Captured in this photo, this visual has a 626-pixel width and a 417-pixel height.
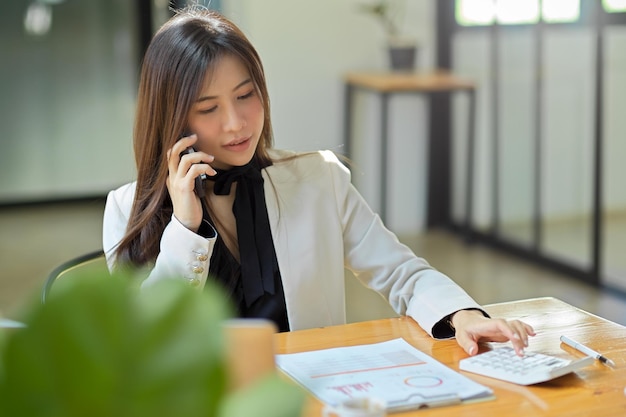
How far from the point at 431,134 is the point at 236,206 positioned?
3.59 metres

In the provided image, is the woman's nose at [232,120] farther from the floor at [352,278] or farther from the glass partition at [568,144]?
the glass partition at [568,144]

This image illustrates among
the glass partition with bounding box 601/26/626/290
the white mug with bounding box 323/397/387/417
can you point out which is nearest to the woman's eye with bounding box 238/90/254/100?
the white mug with bounding box 323/397/387/417

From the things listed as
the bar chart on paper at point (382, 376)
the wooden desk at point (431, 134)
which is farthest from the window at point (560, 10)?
the bar chart on paper at point (382, 376)

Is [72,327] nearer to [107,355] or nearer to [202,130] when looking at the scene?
[107,355]

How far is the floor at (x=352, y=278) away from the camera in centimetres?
409

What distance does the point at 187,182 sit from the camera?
Result: 1.79 m

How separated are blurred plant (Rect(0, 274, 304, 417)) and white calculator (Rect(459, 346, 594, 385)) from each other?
911mm

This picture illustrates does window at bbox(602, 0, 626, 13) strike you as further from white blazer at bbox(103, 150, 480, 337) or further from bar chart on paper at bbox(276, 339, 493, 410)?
bar chart on paper at bbox(276, 339, 493, 410)

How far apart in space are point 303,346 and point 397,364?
0.60 ft

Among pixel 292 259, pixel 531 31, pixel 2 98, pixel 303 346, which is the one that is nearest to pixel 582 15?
pixel 531 31

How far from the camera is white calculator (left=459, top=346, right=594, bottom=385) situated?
4.40 feet

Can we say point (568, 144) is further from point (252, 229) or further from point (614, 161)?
point (252, 229)

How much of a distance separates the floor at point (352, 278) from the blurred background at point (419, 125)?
2cm

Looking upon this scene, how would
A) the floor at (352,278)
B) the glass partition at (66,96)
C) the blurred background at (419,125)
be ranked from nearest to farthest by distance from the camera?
the floor at (352,278), the blurred background at (419,125), the glass partition at (66,96)
